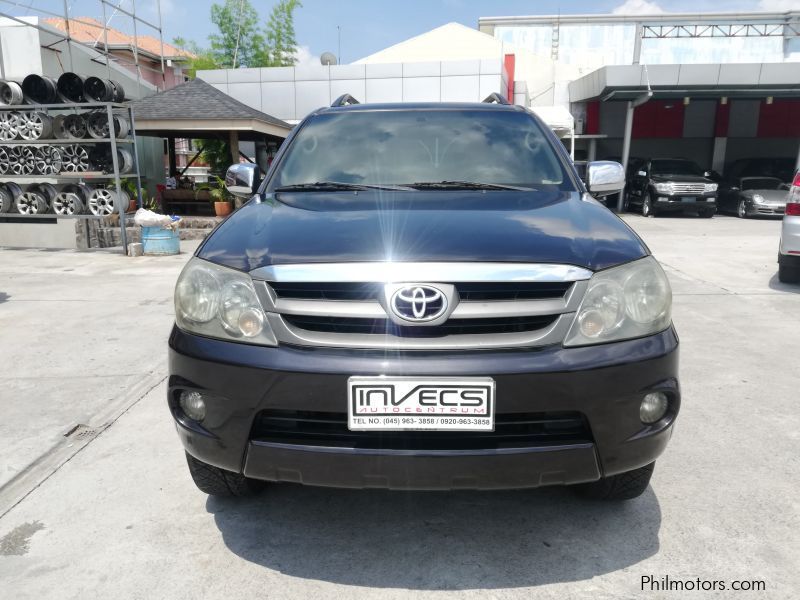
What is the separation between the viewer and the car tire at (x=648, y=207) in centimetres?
1650

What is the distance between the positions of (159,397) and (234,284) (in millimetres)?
1996

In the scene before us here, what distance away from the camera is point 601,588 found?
6.39ft

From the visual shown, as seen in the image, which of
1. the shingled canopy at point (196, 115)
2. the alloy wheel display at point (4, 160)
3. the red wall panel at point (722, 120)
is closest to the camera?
the alloy wheel display at point (4, 160)

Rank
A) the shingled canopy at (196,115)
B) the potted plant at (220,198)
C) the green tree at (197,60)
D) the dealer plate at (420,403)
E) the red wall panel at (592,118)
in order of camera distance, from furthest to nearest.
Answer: the green tree at (197,60) → the red wall panel at (592,118) → the potted plant at (220,198) → the shingled canopy at (196,115) → the dealer plate at (420,403)

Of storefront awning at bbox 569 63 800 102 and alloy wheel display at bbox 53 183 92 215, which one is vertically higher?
storefront awning at bbox 569 63 800 102

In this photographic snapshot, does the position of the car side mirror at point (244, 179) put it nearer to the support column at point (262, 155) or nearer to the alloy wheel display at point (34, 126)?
the alloy wheel display at point (34, 126)

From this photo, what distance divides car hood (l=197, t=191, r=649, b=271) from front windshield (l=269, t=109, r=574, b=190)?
41 cm

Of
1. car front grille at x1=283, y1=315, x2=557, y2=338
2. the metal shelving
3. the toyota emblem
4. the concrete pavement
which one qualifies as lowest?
the concrete pavement

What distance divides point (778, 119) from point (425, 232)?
25799mm

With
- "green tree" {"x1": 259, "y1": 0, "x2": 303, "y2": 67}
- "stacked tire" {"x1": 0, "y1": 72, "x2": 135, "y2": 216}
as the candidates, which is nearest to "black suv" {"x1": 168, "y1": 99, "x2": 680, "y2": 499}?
"stacked tire" {"x1": 0, "y1": 72, "x2": 135, "y2": 216}

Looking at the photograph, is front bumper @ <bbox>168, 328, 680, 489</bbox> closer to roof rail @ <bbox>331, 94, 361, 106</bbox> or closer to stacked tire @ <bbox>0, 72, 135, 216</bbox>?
roof rail @ <bbox>331, 94, 361, 106</bbox>

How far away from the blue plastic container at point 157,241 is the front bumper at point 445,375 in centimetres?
878

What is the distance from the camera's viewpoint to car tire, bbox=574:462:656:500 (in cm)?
228

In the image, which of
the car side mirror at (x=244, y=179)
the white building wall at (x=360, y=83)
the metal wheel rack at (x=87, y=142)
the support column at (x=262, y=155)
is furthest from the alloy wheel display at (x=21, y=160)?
the car side mirror at (x=244, y=179)
